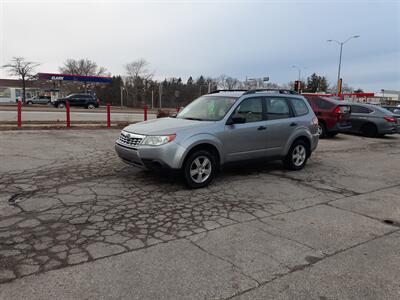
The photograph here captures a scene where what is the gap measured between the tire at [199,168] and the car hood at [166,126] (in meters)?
0.50

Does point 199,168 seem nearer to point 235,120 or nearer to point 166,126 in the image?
point 166,126

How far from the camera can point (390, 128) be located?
15.9 metres

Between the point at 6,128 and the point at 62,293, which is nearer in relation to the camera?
the point at 62,293

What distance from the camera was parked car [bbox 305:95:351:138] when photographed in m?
14.3

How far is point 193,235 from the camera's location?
4.21 meters

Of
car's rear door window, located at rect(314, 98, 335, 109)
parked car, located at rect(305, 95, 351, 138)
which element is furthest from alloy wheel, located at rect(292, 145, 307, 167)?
car's rear door window, located at rect(314, 98, 335, 109)

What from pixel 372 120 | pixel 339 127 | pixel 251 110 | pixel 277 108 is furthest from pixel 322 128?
pixel 251 110

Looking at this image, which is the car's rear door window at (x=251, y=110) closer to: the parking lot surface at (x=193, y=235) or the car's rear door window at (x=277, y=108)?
the car's rear door window at (x=277, y=108)

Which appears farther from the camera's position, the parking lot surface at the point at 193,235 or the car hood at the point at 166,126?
the car hood at the point at 166,126

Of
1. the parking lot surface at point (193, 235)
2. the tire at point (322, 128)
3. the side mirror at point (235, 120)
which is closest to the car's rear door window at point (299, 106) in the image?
the parking lot surface at point (193, 235)

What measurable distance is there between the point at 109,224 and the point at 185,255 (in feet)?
4.21

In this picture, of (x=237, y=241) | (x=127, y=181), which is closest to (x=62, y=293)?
(x=237, y=241)

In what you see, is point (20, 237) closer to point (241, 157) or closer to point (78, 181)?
point (78, 181)

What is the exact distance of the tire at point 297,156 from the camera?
796 cm
